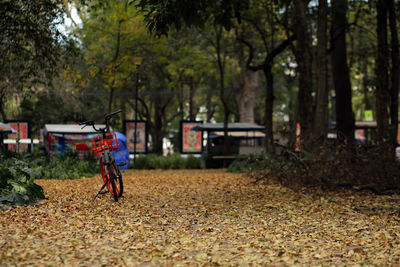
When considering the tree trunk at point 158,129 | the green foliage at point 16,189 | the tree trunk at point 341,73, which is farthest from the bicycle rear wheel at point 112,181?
the tree trunk at point 158,129

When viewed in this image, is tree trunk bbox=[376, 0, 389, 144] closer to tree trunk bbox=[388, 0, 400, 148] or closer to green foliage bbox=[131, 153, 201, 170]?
tree trunk bbox=[388, 0, 400, 148]

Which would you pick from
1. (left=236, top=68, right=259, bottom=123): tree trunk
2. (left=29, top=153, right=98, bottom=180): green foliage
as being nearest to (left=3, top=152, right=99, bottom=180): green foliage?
(left=29, top=153, right=98, bottom=180): green foliage

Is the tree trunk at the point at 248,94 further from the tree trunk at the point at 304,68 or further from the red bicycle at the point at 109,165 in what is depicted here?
→ the red bicycle at the point at 109,165

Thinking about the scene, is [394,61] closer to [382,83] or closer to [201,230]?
[382,83]

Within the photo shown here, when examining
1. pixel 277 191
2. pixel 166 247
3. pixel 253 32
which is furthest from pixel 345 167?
pixel 253 32

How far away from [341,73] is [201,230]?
45.6 ft

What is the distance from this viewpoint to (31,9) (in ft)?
50.3

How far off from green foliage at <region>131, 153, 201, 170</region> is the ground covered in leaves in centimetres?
1565

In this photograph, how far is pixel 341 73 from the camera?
65.5 ft

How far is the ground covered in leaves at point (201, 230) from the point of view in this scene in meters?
5.64

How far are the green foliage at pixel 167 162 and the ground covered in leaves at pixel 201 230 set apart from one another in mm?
15652

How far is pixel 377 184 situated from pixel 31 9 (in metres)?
9.78

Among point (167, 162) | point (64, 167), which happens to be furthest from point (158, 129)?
point (64, 167)

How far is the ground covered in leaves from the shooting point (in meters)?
5.64
